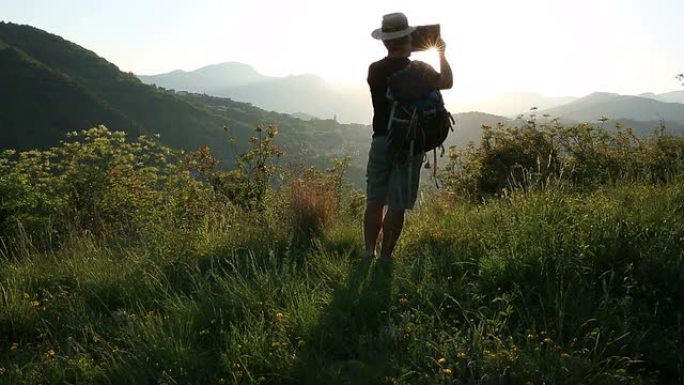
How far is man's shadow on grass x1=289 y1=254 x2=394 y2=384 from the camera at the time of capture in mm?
2408

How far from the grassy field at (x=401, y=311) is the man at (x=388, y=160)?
28 centimetres

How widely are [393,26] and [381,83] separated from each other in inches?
16.3

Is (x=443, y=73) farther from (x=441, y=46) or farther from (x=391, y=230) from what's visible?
(x=391, y=230)

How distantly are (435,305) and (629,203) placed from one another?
2.24m

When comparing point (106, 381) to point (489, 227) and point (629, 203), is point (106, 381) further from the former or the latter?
point (629, 203)

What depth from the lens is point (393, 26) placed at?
389cm

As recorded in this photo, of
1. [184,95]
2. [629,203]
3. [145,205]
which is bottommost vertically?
[145,205]

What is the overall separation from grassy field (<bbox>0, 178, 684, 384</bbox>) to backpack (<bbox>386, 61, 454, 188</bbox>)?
82cm

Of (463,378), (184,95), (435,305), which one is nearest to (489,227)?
(435,305)

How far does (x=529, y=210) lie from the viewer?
3830 mm

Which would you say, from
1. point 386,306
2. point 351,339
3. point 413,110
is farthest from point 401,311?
point 413,110

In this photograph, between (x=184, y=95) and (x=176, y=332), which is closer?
(x=176, y=332)

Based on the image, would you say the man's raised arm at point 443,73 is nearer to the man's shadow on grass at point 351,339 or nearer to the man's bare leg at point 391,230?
the man's bare leg at point 391,230

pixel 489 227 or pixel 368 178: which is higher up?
pixel 368 178
